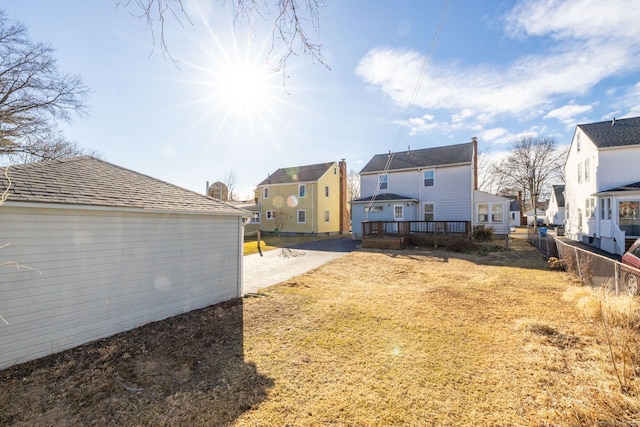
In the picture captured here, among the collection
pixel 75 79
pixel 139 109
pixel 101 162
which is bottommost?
pixel 101 162

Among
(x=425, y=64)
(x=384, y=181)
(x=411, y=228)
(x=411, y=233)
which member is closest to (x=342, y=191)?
(x=384, y=181)

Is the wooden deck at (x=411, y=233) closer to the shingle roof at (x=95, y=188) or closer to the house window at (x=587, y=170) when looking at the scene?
the house window at (x=587, y=170)

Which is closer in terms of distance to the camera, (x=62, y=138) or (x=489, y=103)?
(x=489, y=103)

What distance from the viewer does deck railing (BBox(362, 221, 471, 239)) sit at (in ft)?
57.6

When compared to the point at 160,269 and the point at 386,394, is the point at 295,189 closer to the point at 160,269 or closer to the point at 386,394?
the point at 160,269

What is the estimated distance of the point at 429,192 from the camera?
21.3 metres

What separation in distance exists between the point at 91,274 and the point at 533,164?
45475mm

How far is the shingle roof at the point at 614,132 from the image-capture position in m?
15.3

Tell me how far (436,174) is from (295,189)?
1367 cm

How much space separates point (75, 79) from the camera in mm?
15688

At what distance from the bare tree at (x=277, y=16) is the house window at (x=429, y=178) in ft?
67.1

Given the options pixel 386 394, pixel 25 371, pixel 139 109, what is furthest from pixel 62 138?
pixel 386 394

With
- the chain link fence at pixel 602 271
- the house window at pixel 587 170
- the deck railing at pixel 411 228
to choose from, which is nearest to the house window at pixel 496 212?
the deck railing at pixel 411 228

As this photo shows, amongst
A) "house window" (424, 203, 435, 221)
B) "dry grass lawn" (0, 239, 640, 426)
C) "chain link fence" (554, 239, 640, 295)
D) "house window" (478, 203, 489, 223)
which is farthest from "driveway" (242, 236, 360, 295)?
"house window" (478, 203, 489, 223)
